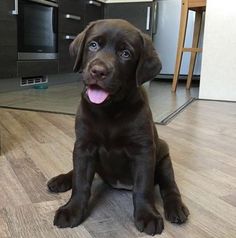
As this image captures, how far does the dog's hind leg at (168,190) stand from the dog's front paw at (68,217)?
235 mm

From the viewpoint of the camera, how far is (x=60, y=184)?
1169mm

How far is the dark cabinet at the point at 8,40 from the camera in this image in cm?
305

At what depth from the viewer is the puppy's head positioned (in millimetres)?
870

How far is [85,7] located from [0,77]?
1.61 m

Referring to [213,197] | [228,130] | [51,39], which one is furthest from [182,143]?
[51,39]

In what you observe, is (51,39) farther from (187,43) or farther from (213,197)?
(213,197)

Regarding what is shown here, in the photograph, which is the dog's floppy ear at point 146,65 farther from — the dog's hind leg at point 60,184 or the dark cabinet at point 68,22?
the dark cabinet at point 68,22

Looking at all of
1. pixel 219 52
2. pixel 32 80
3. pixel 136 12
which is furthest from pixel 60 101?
pixel 136 12

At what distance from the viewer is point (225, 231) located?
94cm

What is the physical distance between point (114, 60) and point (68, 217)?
0.41 m

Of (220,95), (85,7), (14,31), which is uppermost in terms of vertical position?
(85,7)

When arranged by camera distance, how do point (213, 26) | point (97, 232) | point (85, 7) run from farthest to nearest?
1. point (85, 7)
2. point (213, 26)
3. point (97, 232)

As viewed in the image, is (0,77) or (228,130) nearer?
(228,130)

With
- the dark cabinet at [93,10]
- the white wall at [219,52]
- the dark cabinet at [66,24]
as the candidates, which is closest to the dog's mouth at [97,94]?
the white wall at [219,52]
